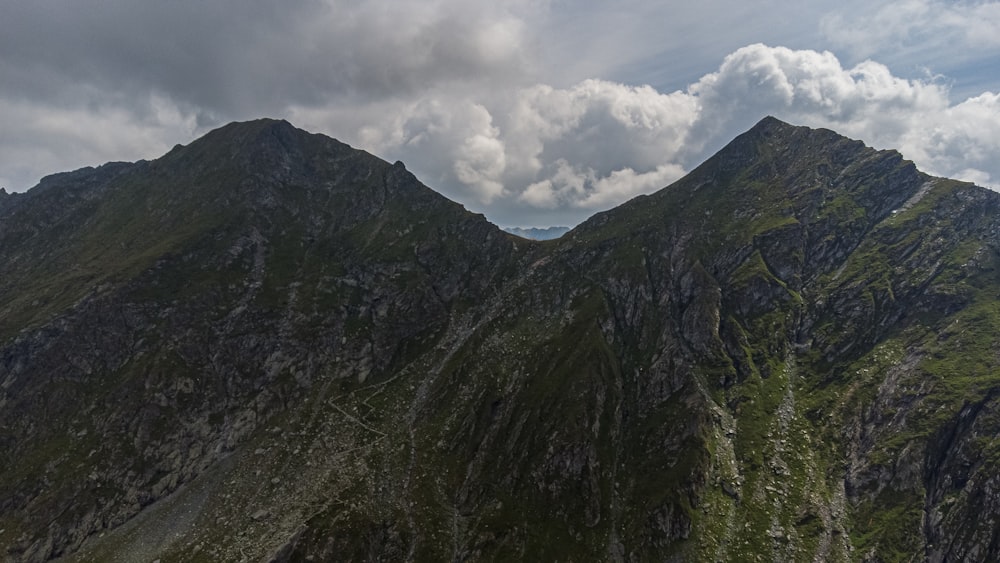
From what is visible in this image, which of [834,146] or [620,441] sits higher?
[834,146]

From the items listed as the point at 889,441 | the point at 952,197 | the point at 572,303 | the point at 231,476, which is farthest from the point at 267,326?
the point at 952,197

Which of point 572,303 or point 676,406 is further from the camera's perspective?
point 572,303

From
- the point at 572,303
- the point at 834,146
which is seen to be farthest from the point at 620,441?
the point at 834,146

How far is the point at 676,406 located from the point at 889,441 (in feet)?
137

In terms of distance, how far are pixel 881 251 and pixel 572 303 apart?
312 feet

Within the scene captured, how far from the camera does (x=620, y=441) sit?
115 m

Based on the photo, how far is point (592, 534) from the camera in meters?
95.7

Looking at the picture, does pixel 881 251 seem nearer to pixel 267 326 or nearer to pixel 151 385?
pixel 267 326

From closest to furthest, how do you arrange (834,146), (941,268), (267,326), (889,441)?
(889,441), (941,268), (267,326), (834,146)

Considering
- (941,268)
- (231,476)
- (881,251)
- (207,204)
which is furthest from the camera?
(207,204)

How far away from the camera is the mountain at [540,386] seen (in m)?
92.6

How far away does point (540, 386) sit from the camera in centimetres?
12556

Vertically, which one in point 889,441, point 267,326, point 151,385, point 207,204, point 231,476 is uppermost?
point 207,204

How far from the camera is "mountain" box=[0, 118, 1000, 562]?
92.6 m
